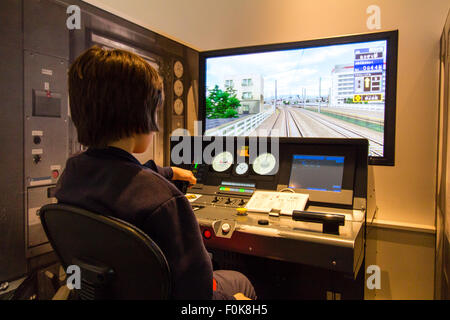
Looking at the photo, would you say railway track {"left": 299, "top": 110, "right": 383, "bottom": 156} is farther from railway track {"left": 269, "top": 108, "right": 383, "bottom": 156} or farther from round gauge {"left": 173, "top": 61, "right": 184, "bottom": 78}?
round gauge {"left": 173, "top": 61, "right": 184, "bottom": 78}

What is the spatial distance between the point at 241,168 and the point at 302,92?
2.22ft

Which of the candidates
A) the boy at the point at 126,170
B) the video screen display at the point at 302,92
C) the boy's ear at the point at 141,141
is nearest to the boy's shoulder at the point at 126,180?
the boy at the point at 126,170

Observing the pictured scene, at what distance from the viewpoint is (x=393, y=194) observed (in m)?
2.11

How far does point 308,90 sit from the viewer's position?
2.06m

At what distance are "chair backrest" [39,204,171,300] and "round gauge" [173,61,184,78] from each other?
5.65 ft

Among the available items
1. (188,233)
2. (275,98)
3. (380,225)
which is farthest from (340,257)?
(275,98)

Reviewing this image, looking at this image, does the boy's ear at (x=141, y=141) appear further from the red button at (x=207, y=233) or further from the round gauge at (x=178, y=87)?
the round gauge at (x=178, y=87)

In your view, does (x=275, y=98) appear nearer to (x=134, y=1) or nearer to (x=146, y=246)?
(x=134, y=1)

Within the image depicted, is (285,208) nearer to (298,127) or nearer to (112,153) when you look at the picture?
(298,127)

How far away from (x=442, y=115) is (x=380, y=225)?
30.8 inches

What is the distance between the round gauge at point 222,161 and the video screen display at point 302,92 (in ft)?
1.11

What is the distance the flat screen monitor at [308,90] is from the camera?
1.85 meters

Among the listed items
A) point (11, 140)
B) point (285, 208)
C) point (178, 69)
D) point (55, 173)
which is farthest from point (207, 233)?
point (178, 69)

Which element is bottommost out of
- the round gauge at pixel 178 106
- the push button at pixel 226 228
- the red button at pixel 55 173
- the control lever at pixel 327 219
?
the push button at pixel 226 228
